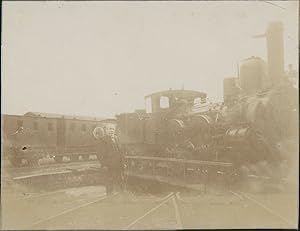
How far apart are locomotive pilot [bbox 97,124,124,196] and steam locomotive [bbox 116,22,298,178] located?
16 cm

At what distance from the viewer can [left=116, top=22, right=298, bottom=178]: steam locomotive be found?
308cm

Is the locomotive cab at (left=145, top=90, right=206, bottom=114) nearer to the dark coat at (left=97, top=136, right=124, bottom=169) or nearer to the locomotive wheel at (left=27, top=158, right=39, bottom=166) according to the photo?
the dark coat at (left=97, top=136, right=124, bottom=169)

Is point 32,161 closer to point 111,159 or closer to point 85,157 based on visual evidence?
point 85,157

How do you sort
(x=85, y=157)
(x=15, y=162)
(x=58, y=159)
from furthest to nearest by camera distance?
(x=58, y=159)
(x=85, y=157)
(x=15, y=162)

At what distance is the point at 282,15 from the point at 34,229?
3351 mm

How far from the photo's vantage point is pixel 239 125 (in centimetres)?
329

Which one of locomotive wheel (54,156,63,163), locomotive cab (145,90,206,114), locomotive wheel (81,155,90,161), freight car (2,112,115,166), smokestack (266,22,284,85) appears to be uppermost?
smokestack (266,22,284,85)

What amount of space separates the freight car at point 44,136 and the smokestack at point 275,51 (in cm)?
201

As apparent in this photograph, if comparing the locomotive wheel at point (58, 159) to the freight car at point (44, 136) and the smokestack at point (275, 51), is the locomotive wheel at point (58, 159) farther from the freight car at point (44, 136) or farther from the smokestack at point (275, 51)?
the smokestack at point (275, 51)

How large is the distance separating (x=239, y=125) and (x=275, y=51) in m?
0.92

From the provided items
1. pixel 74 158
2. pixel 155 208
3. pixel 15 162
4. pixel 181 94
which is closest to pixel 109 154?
pixel 74 158

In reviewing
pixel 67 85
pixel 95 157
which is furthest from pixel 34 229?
pixel 67 85

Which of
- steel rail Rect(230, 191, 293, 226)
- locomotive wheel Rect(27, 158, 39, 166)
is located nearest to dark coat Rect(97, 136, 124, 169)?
locomotive wheel Rect(27, 158, 39, 166)

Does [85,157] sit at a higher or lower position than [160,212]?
higher
